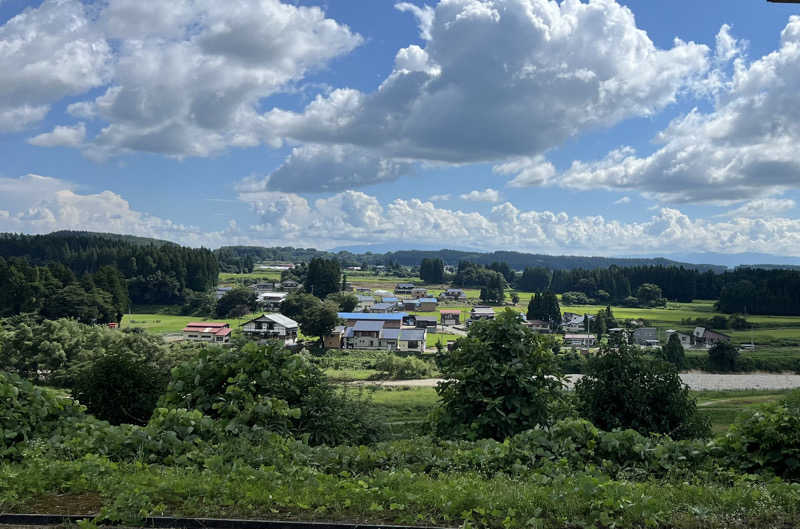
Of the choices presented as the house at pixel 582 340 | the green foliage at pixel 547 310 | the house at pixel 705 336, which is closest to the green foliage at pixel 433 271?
the green foliage at pixel 547 310

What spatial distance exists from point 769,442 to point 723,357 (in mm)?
57393

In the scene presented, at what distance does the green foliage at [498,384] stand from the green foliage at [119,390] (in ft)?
33.8

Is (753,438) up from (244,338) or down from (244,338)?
down

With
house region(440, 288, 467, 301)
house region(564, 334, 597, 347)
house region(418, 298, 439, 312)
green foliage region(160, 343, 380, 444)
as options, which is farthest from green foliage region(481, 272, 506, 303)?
green foliage region(160, 343, 380, 444)

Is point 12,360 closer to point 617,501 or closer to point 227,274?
point 617,501

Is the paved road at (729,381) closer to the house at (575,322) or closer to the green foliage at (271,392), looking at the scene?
the house at (575,322)

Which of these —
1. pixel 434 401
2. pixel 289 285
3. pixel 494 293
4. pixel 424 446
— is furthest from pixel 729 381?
pixel 289 285

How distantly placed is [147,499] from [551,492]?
130 inches

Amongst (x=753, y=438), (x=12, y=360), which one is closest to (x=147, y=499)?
(x=753, y=438)

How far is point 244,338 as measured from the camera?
8125mm

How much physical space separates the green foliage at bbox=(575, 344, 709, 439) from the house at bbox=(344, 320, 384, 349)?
58.0m

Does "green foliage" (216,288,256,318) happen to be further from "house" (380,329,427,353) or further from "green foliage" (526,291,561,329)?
"green foliage" (526,291,561,329)

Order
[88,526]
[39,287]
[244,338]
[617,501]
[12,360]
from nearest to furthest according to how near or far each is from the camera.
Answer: [88,526] → [617,501] → [244,338] → [12,360] → [39,287]

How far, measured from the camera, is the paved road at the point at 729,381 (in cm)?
4462
